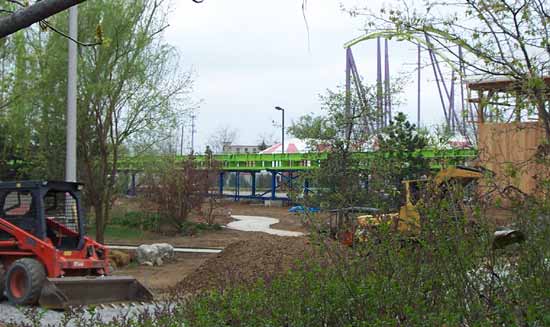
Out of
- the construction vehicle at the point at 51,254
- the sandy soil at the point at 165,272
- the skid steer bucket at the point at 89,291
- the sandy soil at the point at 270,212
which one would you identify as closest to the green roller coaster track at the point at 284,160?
the sandy soil at the point at 270,212

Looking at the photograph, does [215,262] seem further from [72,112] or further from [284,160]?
[284,160]

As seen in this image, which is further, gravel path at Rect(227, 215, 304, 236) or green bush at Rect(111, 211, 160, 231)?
gravel path at Rect(227, 215, 304, 236)

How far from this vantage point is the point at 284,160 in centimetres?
4403

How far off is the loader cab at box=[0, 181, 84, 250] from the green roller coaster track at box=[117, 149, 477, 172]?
21.2ft

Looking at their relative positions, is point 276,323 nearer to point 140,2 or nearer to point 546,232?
point 546,232

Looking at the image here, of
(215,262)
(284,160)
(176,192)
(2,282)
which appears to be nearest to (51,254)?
(2,282)

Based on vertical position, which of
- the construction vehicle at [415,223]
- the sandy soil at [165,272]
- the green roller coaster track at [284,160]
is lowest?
the sandy soil at [165,272]

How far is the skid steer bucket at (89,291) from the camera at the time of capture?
486 inches

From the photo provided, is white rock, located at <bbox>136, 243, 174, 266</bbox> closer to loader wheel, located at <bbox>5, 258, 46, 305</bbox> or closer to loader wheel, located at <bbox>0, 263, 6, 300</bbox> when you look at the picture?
loader wheel, located at <bbox>0, 263, 6, 300</bbox>

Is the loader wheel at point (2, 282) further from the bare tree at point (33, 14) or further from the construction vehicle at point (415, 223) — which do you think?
the bare tree at point (33, 14)

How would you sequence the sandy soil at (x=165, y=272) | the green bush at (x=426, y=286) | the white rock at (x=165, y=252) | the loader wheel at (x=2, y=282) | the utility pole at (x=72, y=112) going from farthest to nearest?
the white rock at (x=165, y=252) < the sandy soil at (x=165, y=272) < the utility pole at (x=72, y=112) < the loader wheel at (x=2, y=282) < the green bush at (x=426, y=286)

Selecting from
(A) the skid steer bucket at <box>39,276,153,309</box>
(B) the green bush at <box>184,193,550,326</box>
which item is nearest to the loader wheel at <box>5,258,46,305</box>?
(A) the skid steer bucket at <box>39,276,153,309</box>

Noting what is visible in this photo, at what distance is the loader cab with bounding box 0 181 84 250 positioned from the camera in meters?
13.7

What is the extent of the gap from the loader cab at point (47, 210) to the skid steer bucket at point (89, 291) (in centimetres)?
139
